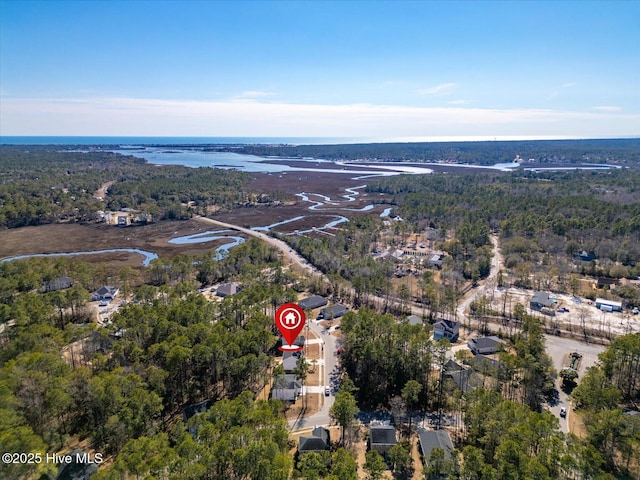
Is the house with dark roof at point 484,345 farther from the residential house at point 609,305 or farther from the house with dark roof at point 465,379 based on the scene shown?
the residential house at point 609,305

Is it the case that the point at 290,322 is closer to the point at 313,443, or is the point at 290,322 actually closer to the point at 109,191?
the point at 313,443

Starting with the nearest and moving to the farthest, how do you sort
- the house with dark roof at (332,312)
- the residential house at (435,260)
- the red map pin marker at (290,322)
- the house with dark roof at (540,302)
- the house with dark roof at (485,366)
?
the house with dark roof at (485,366), the red map pin marker at (290,322), the house with dark roof at (332,312), the house with dark roof at (540,302), the residential house at (435,260)

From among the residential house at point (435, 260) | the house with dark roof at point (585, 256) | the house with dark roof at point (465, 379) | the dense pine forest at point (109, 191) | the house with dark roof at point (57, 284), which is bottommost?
the house with dark roof at point (465, 379)

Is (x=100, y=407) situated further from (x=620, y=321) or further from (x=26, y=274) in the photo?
(x=620, y=321)

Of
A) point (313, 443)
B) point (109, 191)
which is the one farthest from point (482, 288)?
point (109, 191)

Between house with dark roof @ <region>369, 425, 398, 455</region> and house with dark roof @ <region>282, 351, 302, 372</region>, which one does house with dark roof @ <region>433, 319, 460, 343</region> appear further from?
house with dark roof @ <region>369, 425, 398, 455</region>

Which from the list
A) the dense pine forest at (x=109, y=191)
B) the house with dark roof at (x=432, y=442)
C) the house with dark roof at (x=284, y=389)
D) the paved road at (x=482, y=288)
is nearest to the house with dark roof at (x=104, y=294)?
the house with dark roof at (x=284, y=389)
